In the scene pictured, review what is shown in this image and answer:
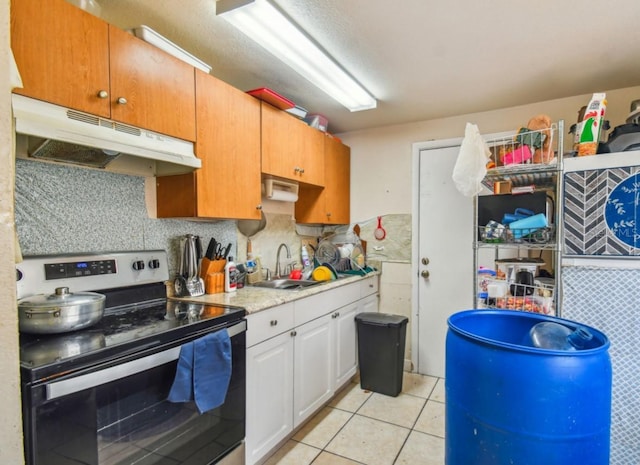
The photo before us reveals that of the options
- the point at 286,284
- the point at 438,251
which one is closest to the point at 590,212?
the point at 438,251

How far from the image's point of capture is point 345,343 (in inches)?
102

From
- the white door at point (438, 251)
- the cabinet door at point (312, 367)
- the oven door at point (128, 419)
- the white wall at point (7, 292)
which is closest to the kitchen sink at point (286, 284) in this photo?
the cabinet door at point (312, 367)

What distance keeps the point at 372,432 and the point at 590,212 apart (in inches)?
68.9

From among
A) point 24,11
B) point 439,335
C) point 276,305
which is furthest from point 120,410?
point 439,335

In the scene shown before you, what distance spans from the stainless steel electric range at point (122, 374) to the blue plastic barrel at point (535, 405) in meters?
1.01

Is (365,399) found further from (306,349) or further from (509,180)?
(509,180)

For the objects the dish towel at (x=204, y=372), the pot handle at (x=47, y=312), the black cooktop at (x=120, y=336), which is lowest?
the dish towel at (x=204, y=372)

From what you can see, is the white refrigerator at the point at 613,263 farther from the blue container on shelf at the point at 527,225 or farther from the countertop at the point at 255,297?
the countertop at the point at 255,297

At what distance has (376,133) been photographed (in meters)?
3.26

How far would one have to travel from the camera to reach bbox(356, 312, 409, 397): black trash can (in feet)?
8.37

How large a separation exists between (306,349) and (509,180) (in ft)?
5.26

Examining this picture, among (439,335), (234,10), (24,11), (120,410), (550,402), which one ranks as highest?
(234,10)

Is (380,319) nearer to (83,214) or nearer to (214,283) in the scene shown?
(214,283)

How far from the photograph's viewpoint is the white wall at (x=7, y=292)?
607 mm
